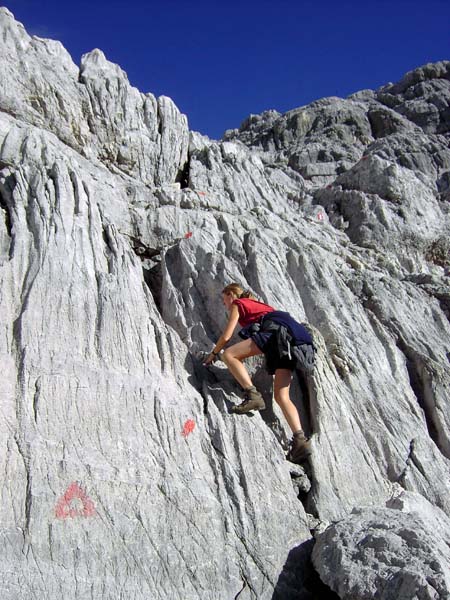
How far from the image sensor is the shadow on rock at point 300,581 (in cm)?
894

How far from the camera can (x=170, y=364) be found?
11.9 metres

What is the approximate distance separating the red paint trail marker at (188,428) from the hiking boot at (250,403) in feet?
2.69

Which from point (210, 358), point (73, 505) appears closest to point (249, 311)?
Answer: point (210, 358)

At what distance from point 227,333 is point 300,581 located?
4.48m

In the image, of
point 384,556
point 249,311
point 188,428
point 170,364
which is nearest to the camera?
point 384,556

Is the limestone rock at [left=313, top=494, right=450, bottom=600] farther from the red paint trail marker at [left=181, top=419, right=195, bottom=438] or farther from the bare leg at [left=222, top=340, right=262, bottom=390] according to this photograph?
the bare leg at [left=222, top=340, right=262, bottom=390]

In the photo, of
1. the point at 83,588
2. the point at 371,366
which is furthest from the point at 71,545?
the point at 371,366

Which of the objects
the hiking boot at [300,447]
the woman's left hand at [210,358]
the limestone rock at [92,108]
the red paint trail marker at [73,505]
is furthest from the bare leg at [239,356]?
the limestone rock at [92,108]

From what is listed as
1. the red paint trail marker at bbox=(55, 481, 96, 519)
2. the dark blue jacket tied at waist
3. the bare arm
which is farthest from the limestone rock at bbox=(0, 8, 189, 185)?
the red paint trail marker at bbox=(55, 481, 96, 519)

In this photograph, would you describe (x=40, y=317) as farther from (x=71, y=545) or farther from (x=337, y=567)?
(x=337, y=567)

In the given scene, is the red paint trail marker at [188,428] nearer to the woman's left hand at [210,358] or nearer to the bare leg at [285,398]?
the woman's left hand at [210,358]

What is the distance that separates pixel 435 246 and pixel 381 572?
51.8 ft

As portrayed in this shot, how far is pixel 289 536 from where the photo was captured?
379 inches

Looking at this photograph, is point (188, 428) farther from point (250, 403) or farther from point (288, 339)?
point (288, 339)
